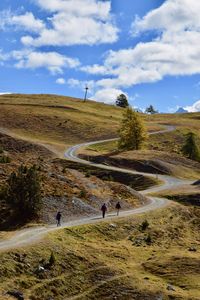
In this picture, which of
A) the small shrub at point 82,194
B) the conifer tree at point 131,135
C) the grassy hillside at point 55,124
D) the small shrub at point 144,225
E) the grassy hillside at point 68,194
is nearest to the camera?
the grassy hillside at point 68,194

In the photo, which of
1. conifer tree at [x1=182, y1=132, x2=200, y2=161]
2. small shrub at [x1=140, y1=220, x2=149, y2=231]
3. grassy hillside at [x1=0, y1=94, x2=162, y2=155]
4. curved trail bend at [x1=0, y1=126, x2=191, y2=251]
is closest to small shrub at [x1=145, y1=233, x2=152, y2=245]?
small shrub at [x1=140, y1=220, x2=149, y2=231]

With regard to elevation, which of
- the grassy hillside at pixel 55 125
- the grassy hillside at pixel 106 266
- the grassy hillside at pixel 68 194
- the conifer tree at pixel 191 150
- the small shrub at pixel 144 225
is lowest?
the grassy hillside at pixel 106 266

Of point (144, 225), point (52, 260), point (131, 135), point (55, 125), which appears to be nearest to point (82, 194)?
point (144, 225)

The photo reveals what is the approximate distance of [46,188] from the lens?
51688 mm

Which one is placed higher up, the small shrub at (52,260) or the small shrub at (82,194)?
the small shrub at (82,194)

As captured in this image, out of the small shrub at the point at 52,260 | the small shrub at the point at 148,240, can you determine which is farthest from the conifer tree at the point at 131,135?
the small shrub at the point at 52,260

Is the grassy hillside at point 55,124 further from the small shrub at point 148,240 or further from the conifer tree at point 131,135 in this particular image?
the small shrub at point 148,240

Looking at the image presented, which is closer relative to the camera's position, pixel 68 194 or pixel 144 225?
pixel 144 225

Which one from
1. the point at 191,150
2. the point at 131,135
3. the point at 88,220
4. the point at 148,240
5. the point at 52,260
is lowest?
the point at 148,240

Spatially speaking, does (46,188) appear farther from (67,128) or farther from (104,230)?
(67,128)

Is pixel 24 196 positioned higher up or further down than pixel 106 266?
higher up

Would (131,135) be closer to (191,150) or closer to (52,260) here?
(191,150)

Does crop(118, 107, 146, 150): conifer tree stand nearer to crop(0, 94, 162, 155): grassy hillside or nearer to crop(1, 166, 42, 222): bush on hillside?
crop(0, 94, 162, 155): grassy hillside

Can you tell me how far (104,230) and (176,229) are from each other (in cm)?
979
